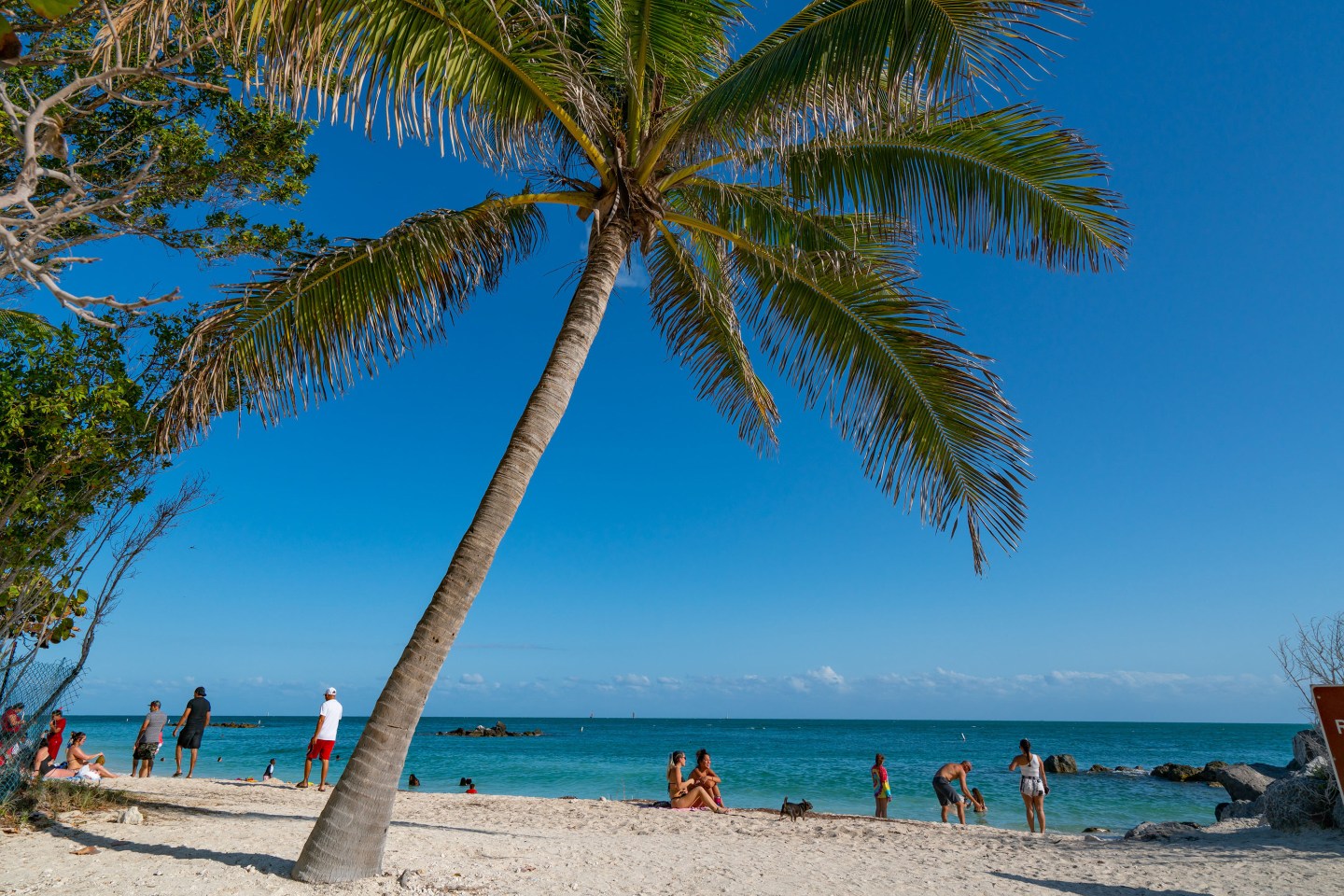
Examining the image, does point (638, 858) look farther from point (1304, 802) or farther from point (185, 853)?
point (1304, 802)

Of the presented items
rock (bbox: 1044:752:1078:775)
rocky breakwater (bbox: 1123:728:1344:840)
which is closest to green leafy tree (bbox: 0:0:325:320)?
rocky breakwater (bbox: 1123:728:1344:840)

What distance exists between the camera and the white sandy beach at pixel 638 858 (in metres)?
5.32

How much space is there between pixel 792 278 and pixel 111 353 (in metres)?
6.49

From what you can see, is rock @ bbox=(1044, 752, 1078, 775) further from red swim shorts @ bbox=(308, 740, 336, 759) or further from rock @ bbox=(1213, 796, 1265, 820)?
red swim shorts @ bbox=(308, 740, 336, 759)

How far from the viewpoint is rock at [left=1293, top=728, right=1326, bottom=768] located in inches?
407

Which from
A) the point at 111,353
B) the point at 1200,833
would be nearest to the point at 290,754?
the point at 111,353

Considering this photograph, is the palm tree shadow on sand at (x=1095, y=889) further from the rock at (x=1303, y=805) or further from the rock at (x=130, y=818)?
the rock at (x=130, y=818)

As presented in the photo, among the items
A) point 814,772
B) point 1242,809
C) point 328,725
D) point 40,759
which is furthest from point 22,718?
point 814,772

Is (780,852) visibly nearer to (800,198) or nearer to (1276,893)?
(1276,893)

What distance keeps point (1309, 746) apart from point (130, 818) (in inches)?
560

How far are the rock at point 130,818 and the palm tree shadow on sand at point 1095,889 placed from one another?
754 cm

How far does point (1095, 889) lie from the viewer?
6449mm

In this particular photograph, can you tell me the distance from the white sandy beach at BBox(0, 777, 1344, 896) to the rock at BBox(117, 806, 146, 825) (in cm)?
8

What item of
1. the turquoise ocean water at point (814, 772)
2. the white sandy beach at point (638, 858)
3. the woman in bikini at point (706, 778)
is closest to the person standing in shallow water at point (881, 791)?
the woman in bikini at point (706, 778)
